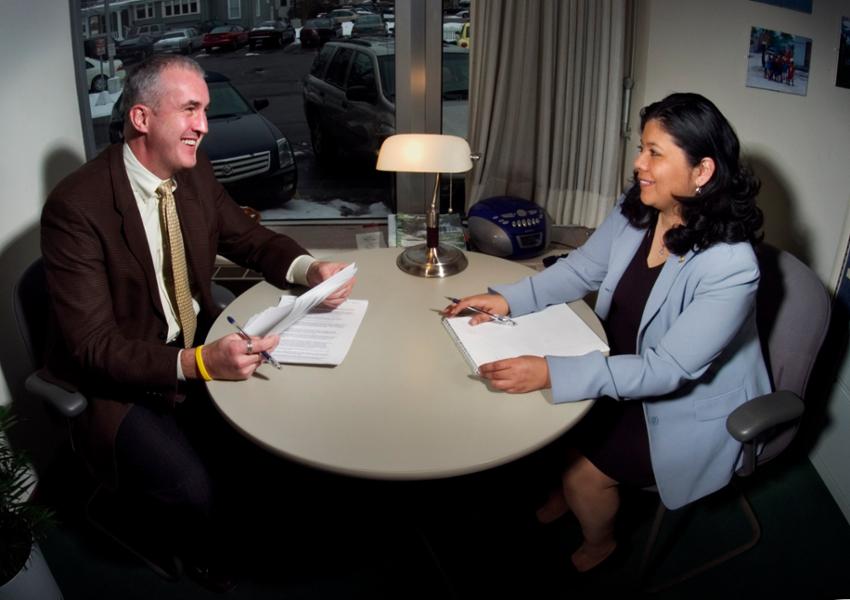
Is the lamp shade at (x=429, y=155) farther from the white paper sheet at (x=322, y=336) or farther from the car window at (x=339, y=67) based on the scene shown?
the car window at (x=339, y=67)

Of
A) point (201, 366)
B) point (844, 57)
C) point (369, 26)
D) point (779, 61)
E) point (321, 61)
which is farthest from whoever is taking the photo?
point (321, 61)

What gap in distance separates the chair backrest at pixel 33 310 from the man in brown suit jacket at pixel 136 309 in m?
0.04

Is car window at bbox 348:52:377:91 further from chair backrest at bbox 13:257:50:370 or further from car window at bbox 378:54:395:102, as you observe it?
chair backrest at bbox 13:257:50:370

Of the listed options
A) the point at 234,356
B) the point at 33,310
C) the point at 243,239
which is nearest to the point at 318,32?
the point at 243,239

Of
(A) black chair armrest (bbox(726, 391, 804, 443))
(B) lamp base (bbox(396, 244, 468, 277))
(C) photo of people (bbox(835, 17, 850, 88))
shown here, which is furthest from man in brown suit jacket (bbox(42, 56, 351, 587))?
(C) photo of people (bbox(835, 17, 850, 88))

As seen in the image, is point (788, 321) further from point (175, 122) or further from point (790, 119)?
point (175, 122)

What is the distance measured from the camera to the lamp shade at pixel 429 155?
6.16 ft

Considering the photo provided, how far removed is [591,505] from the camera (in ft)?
5.96

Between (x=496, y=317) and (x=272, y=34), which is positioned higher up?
(x=272, y=34)

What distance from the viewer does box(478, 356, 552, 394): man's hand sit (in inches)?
57.7

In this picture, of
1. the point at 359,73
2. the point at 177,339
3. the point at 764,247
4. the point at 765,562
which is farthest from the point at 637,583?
the point at 359,73

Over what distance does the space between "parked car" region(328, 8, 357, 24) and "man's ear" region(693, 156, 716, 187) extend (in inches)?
62.8

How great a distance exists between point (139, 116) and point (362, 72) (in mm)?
1258

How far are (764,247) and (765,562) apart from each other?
0.89 meters
